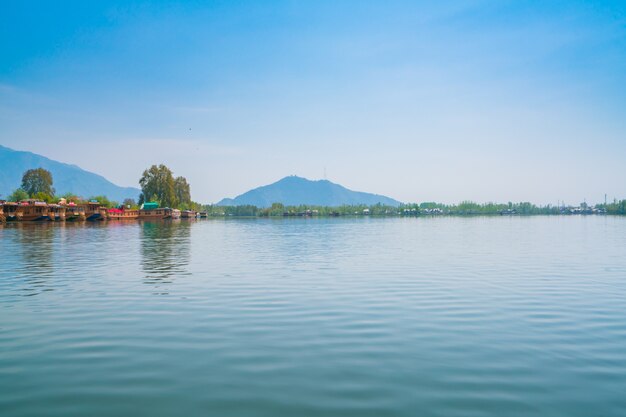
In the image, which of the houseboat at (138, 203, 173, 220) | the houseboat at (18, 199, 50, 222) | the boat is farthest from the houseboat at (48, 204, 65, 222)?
the houseboat at (138, 203, 173, 220)

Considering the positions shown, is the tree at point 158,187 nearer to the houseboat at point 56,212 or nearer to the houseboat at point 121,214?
the houseboat at point 121,214

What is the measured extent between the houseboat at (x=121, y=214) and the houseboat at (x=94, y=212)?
457cm

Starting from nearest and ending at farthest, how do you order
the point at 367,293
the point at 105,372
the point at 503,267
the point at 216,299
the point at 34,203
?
the point at 105,372, the point at 216,299, the point at 367,293, the point at 503,267, the point at 34,203

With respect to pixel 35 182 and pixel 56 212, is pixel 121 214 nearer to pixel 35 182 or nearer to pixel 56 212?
pixel 56 212

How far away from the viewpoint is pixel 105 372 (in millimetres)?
10562

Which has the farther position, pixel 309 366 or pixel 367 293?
pixel 367 293

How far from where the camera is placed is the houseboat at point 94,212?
15625cm

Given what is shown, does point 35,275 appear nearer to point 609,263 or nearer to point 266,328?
point 266,328

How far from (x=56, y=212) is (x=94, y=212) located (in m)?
18.2

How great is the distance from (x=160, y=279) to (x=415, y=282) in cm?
1400

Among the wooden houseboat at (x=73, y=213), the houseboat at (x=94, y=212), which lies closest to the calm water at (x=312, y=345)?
the wooden houseboat at (x=73, y=213)

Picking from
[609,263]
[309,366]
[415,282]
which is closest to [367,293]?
[415,282]

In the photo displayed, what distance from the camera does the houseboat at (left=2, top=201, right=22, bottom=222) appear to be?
12678cm

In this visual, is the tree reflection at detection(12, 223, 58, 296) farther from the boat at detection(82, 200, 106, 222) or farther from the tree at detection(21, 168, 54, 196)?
the tree at detection(21, 168, 54, 196)
